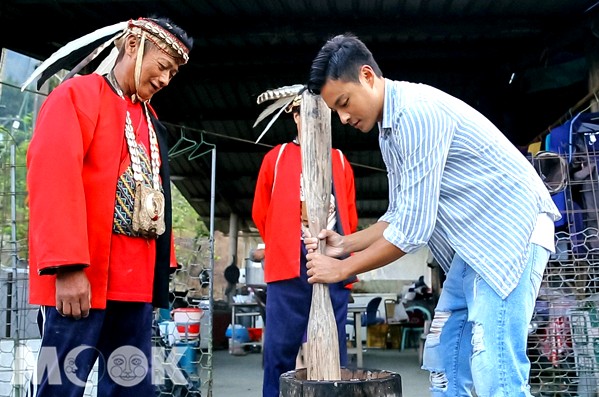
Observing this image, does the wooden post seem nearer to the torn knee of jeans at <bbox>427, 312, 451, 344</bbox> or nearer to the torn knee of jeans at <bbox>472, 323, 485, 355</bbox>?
the torn knee of jeans at <bbox>427, 312, 451, 344</bbox>

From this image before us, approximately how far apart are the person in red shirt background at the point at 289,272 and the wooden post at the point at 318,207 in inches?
32.2

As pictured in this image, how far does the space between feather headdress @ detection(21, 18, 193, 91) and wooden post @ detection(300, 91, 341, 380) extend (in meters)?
0.53

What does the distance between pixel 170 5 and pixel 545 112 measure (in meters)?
3.93

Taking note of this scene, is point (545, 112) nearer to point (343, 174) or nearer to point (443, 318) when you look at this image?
point (343, 174)

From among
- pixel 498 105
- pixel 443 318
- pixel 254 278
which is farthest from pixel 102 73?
pixel 254 278

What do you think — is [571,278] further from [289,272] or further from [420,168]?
[420,168]

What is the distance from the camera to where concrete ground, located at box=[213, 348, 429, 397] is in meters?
4.99

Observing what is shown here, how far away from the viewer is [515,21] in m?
4.94

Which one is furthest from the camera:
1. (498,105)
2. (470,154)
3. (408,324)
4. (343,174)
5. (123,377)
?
(408,324)

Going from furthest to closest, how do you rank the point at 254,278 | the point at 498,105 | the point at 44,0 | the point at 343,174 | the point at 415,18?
the point at 254,278 < the point at 498,105 < the point at 415,18 < the point at 44,0 < the point at 343,174

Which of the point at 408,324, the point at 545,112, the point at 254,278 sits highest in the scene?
the point at 545,112

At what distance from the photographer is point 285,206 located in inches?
138

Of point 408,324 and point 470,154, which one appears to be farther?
point 408,324

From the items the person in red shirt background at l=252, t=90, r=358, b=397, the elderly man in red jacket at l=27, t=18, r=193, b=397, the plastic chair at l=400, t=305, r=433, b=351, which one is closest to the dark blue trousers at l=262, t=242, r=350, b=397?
the person in red shirt background at l=252, t=90, r=358, b=397
